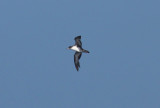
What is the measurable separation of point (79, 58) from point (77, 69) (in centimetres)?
160

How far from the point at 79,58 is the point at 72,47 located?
109 inches

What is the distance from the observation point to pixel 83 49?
6378cm

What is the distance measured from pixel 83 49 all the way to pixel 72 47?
1.82m

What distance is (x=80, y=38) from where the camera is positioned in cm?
6425

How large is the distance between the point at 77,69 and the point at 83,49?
394 centimetres

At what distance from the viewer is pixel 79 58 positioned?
6694 cm

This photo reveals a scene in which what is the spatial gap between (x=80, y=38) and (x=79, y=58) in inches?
150

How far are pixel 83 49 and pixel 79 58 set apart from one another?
3.43 m

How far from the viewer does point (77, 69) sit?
66.5 metres

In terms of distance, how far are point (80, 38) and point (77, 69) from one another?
188 inches

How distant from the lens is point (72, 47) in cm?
6481

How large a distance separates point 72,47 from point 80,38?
1.70 metres
